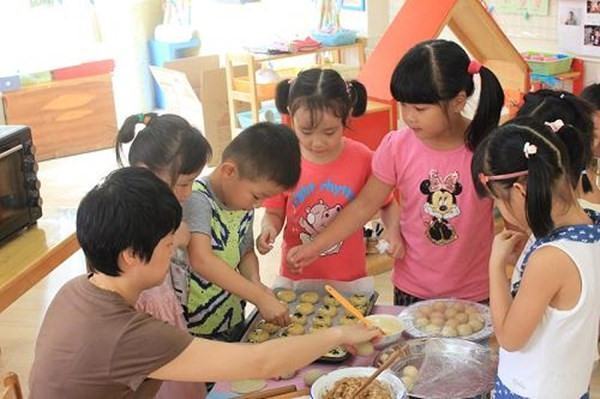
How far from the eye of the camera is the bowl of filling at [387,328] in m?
1.48

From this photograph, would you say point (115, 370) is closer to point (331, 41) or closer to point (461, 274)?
point (461, 274)

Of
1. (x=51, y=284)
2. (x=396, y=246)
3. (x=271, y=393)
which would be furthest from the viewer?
(x=51, y=284)

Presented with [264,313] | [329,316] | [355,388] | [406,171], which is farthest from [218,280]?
[406,171]

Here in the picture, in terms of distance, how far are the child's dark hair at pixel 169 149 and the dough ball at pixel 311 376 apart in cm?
48

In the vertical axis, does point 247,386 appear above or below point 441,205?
below

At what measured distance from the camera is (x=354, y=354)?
1.46m

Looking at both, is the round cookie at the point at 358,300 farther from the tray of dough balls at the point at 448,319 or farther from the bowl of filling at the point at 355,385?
the bowl of filling at the point at 355,385

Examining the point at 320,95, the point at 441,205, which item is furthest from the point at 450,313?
the point at 320,95

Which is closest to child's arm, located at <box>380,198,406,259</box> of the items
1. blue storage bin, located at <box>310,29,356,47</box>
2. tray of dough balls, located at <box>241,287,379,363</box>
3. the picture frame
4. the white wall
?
tray of dough balls, located at <box>241,287,379,363</box>

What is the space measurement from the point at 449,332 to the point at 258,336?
0.39 metres

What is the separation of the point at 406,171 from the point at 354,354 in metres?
0.47

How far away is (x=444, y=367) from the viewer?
142 cm

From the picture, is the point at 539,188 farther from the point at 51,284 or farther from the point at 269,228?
the point at 51,284

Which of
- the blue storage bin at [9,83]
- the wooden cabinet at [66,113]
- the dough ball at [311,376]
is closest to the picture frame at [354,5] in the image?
the wooden cabinet at [66,113]
